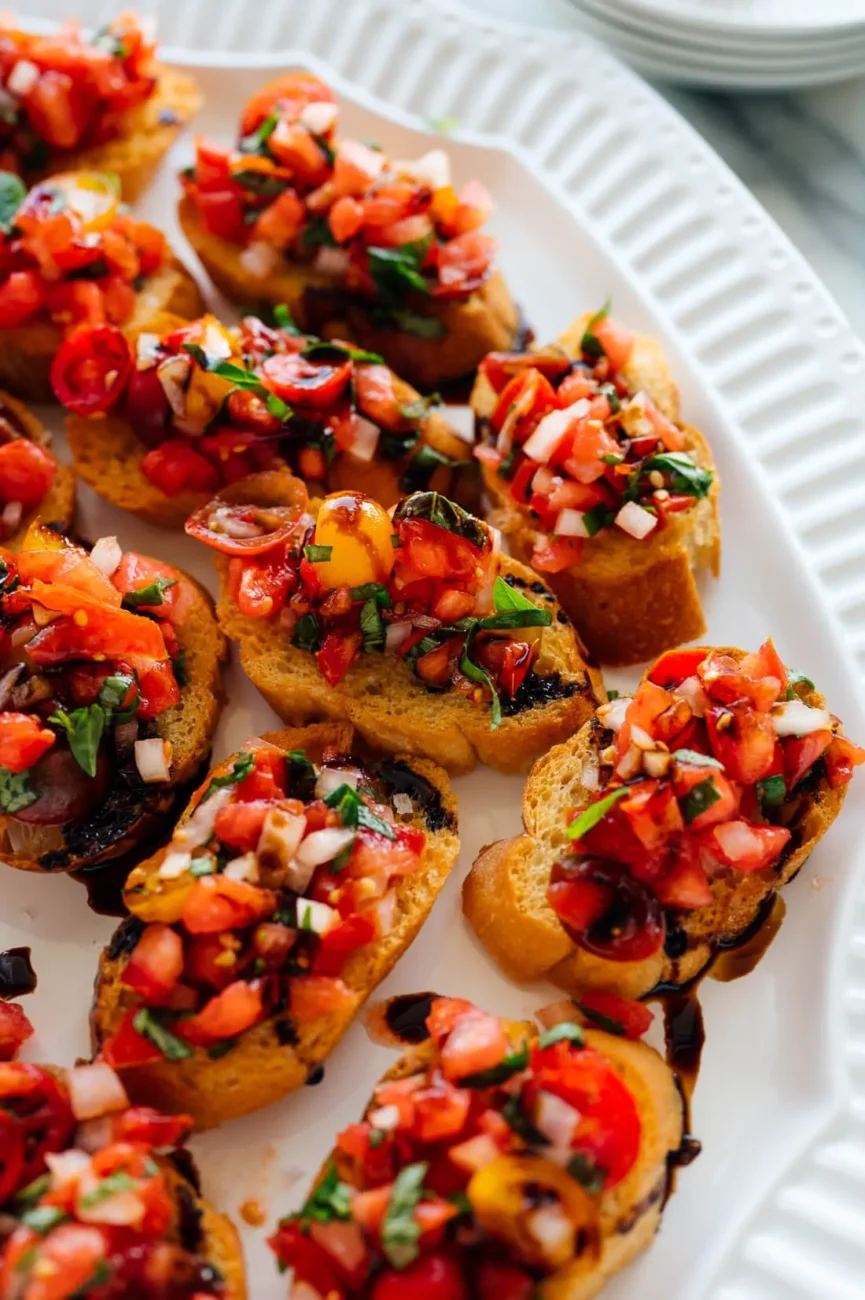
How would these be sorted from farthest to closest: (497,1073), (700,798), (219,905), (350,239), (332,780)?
(350,239)
(332,780)
(700,798)
(219,905)
(497,1073)

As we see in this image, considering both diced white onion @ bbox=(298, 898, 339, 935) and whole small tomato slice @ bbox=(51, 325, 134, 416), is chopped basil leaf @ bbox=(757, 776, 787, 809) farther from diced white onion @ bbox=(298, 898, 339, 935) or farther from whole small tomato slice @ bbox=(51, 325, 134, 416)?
whole small tomato slice @ bbox=(51, 325, 134, 416)

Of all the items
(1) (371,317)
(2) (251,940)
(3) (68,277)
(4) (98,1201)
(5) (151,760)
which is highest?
(1) (371,317)

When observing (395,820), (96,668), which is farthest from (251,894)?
(96,668)

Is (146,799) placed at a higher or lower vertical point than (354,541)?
lower

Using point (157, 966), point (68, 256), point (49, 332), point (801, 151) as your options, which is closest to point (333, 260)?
point (68, 256)

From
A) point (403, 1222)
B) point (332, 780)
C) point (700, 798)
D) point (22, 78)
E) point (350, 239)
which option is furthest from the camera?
point (22, 78)

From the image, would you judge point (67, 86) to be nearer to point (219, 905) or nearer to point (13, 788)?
point (13, 788)

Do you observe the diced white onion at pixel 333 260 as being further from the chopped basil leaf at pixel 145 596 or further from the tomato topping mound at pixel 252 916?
the tomato topping mound at pixel 252 916

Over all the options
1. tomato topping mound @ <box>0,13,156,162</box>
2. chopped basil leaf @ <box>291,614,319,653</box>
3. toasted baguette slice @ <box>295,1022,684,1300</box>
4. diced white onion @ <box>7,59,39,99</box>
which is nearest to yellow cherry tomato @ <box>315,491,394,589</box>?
chopped basil leaf @ <box>291,614,319,653</box>
